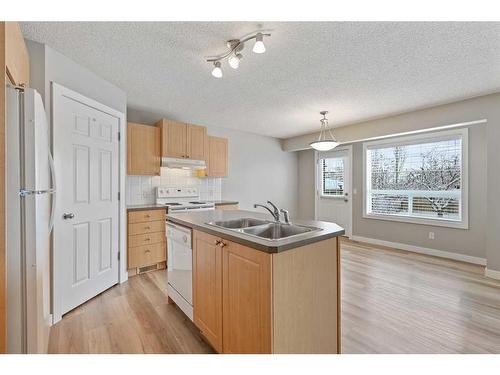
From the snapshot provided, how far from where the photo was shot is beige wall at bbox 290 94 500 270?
3.04 metres

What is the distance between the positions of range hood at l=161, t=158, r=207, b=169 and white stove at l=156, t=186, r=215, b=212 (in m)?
0.45

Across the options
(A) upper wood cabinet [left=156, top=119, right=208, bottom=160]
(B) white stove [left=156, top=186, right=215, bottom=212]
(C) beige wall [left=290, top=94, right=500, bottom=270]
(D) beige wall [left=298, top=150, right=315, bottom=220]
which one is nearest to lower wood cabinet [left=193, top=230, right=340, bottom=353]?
(B) white stove [left=156, top=186, right=215, bottom=212]

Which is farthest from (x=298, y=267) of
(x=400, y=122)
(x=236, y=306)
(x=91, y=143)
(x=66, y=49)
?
(x=400, y=122)

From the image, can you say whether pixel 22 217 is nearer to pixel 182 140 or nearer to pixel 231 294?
pixel 231 294

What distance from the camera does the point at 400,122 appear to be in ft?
12.6

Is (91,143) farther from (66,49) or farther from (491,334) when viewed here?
(491,334)

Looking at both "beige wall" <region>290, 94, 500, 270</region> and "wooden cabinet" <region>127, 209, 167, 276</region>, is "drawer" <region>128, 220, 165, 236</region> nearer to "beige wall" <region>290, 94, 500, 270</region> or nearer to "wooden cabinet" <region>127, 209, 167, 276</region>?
"wooden cabinet" <region>127, 209, 167, 276</region>

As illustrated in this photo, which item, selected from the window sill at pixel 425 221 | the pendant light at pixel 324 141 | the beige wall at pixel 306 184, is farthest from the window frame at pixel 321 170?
the window sill at pixel 425 221

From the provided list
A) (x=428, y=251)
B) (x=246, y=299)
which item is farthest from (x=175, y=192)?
(x=428, y=251)

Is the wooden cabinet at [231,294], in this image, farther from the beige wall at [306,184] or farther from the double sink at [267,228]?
the beige wall at [306,184]

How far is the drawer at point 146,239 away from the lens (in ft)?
10.4

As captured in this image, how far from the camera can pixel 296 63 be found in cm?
230

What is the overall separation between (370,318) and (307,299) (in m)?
1.13

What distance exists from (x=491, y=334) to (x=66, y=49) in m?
4.19
